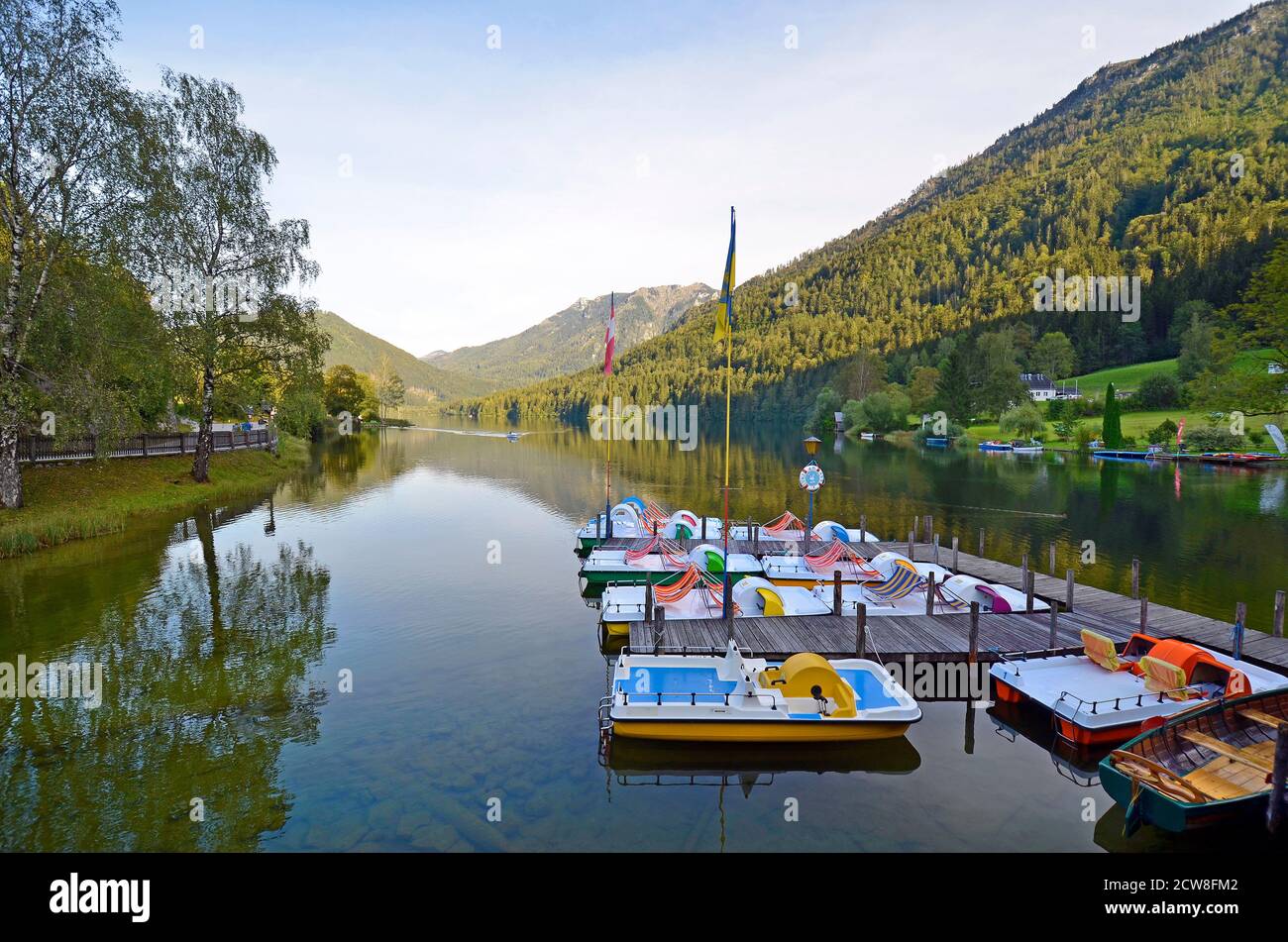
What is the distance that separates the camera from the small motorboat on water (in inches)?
455

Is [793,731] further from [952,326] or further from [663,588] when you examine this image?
[952,326]

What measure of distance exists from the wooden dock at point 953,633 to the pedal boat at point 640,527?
13.3m

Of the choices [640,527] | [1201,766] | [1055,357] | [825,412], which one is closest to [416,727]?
[1201,766]

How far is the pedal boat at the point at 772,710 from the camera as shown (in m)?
15.4

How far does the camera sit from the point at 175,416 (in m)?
53.7

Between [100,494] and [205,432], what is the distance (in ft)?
32.4

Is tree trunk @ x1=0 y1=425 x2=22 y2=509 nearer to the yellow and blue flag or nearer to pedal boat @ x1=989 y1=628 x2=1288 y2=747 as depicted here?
the yellow and blue flag

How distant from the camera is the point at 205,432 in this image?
47125mm

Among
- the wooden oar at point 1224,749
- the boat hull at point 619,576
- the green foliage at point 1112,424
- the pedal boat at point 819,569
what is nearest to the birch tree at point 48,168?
the boat hull at point 619,576

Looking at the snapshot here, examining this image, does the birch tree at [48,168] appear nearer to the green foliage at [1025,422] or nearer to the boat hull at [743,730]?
the boat hull at [743,730]

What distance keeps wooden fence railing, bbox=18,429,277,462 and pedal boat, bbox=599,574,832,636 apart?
29426 millimetres

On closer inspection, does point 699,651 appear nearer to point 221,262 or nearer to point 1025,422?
point 221,262

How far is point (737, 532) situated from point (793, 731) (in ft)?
74.0
